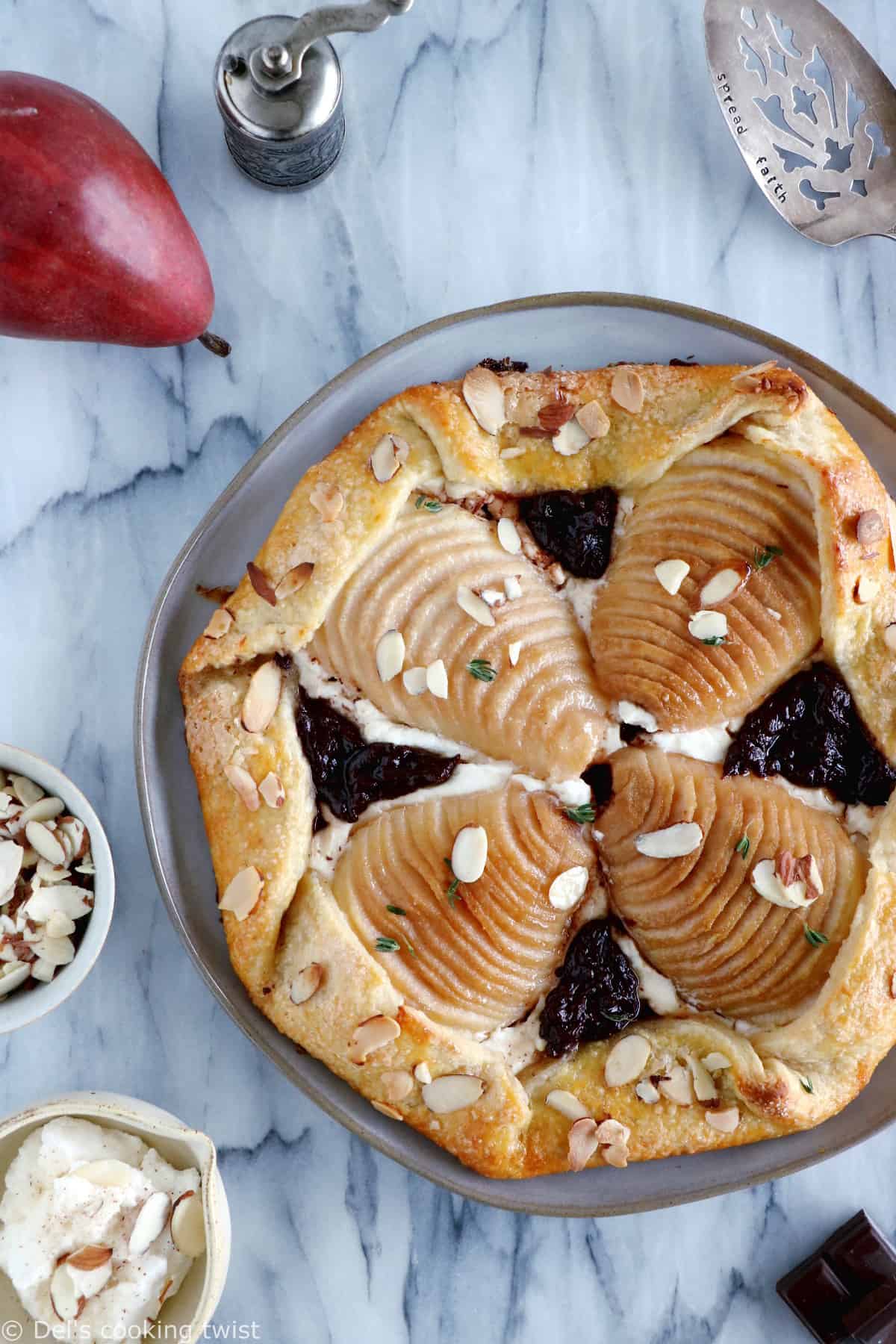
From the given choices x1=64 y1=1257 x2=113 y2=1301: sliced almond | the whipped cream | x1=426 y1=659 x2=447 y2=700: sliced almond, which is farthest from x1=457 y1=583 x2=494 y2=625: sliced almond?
x1=64 y1=1257 x2=113 y2=1301: sliced almond

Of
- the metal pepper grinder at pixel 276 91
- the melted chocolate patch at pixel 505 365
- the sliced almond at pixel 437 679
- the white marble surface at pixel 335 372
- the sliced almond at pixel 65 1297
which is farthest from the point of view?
the white marble surface at pixel 335 372

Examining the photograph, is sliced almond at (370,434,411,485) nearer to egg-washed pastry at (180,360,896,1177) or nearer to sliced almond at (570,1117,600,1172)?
egg-washed pastry at (180,360,896,1177)

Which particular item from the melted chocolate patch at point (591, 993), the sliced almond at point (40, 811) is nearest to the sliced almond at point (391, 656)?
the melted chocolate patch at point (591, 993)

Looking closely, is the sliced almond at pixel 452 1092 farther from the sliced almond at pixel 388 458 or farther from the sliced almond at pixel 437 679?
the sliced almond at pixel 388 458

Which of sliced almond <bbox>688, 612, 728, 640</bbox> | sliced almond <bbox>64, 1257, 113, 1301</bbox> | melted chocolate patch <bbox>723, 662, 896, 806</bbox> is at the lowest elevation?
sliced almond <bbox>64, 1257, 113, 1301</bbox>

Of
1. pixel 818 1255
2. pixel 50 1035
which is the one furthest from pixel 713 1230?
pixel 50 1035

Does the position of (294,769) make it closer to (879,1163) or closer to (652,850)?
(652,850)

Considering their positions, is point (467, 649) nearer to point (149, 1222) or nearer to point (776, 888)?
point (776, 888)
